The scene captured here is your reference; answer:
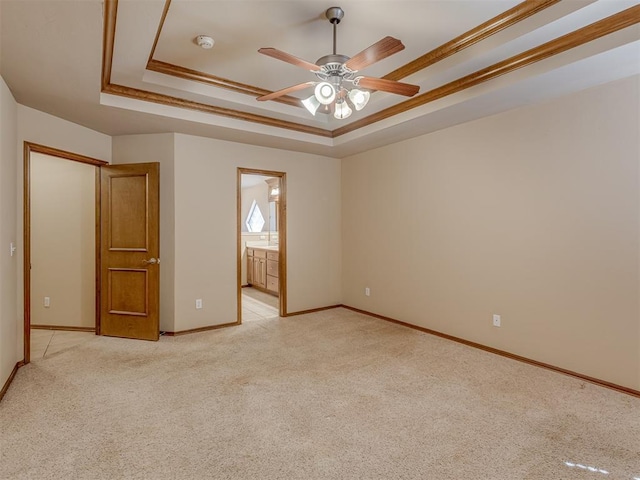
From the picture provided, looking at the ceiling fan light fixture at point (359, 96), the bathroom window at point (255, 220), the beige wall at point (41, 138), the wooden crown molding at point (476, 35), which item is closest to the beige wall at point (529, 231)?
the wooden crown molding at point (476, 35)

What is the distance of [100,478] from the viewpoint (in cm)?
176

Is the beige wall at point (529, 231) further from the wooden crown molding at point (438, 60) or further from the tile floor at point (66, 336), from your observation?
the tile floor at point (66, 336)

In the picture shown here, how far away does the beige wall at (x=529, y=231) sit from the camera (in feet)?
8.89

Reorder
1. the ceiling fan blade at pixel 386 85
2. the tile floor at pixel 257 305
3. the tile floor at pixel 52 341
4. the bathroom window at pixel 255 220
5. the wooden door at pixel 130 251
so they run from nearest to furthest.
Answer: the ceiling fan blade at pixel 386 85, the tile floor at pixel 52 341, the wooden door at pixel 130 251, the tile floor at pixel 257 305, the bathroom window at pixel 255 220

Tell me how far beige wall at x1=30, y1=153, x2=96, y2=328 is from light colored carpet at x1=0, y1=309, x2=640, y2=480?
0.90 metres

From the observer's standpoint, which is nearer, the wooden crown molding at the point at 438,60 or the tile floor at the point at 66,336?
the wooden crown molding at the point at 438,60

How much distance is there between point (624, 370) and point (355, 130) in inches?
137

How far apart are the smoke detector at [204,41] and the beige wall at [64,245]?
2.50m

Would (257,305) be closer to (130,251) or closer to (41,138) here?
(130,251)

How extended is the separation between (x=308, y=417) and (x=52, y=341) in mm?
3222

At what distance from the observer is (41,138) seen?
129 inches

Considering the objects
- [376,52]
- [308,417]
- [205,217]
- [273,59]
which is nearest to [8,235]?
[205,217]

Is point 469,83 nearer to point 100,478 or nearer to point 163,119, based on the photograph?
point 163,119

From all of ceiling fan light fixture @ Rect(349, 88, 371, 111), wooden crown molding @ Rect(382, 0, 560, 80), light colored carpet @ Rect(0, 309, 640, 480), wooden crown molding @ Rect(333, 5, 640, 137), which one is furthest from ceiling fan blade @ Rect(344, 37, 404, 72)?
light colored carpet @ Rect(0, 309, 640, 480)
